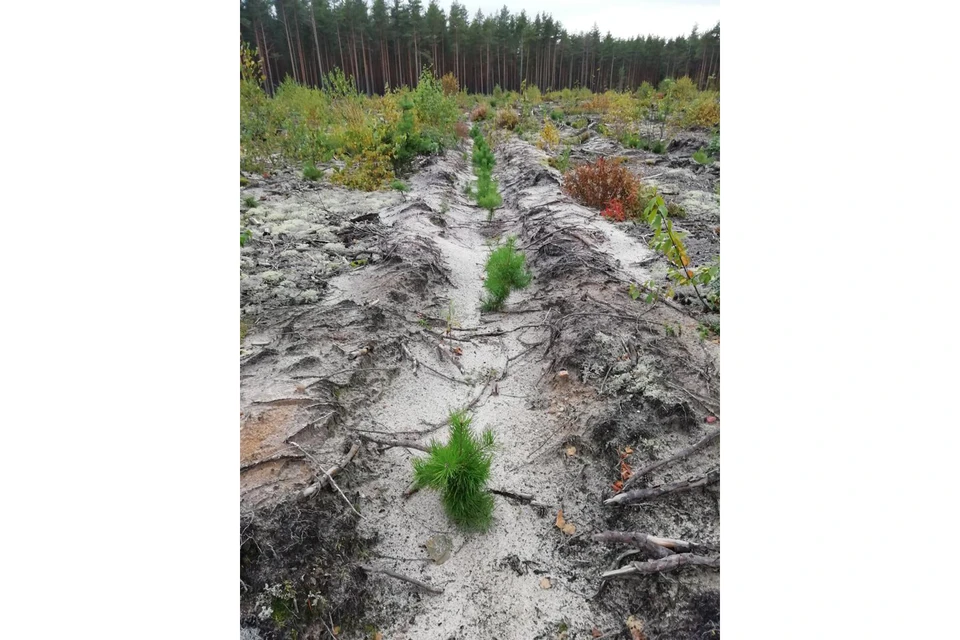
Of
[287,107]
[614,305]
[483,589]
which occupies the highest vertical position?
[287,107]

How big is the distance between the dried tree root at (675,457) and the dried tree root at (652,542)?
0.28m

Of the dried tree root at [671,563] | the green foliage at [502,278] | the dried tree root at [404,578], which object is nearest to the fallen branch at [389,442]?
the dried tree root at [404,578]

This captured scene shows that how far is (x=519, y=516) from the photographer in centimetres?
224

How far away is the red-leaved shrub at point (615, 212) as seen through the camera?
6.06 metres

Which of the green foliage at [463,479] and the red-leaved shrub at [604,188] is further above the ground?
the red-leaved shrub at [604,188]

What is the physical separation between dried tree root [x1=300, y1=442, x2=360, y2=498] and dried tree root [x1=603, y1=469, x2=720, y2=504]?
140 centimetres

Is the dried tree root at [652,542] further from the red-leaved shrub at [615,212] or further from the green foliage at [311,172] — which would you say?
the green foliage at [311,172]

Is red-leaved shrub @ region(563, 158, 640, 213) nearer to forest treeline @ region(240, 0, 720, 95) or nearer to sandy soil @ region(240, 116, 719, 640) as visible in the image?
sandy soil @ region(240, 116, 719, 640)

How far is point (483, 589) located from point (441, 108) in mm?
11598

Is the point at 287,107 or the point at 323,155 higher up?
the point at 287,107

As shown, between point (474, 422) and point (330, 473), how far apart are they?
1.00 m

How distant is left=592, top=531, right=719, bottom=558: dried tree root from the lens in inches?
72.7
